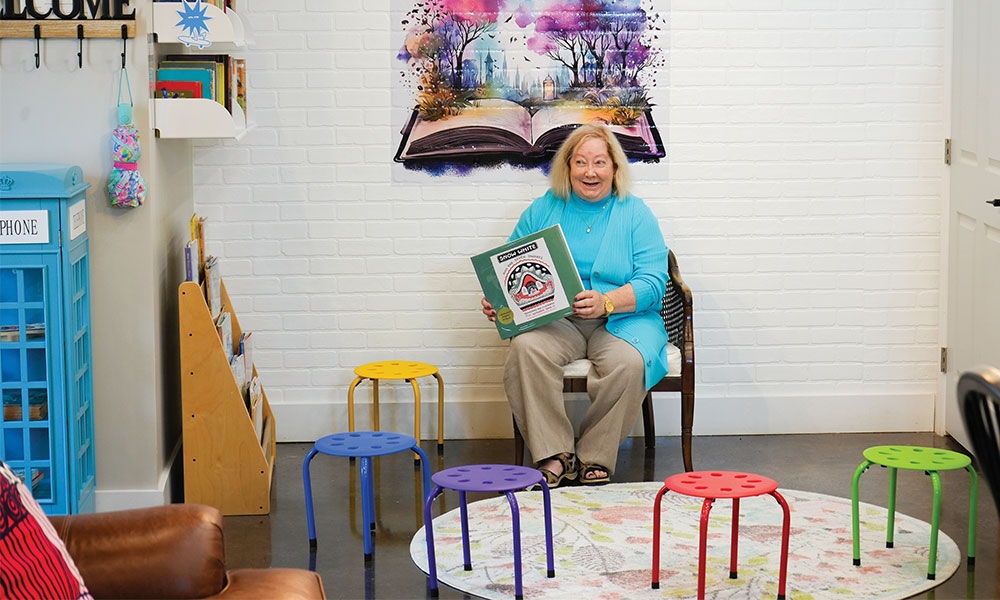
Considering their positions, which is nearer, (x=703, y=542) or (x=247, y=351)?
(x=703, y=542)

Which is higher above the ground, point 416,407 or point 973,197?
point 973,197

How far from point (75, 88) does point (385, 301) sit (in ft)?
5.34

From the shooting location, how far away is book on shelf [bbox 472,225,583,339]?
4.50m

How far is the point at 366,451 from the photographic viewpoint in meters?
3.71

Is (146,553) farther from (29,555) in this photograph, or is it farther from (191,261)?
(191,261)

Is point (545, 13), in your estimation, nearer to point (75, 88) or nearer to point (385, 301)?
point (385, 301)

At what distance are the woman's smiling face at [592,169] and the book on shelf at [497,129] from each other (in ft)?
1.09

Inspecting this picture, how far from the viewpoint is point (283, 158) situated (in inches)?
197

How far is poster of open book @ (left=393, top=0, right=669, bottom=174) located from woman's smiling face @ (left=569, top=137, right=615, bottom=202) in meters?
0.34

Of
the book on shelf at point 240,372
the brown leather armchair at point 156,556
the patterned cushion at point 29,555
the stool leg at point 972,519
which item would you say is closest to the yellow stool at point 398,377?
the book on shelf at point 240,372

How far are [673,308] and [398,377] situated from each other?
1.08 m

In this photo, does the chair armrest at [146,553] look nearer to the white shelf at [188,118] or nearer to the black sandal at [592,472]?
the white shelf at [188,118]

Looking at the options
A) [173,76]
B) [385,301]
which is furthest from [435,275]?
[173,76]

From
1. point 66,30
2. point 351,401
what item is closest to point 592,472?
point 351,401
